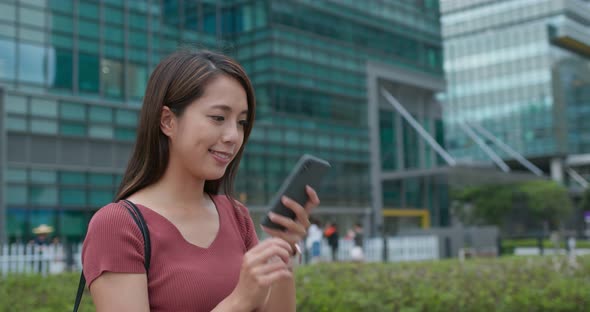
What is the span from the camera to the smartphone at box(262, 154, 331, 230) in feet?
6.25

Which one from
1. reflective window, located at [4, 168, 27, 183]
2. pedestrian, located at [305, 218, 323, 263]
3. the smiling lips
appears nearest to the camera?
the smiling lips

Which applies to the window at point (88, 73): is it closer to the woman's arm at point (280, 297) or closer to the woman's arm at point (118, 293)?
the woman's arm at point (280, 297)

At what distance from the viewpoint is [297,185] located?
1.91 meters

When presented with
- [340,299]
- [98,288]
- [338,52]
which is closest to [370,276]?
[340,299]

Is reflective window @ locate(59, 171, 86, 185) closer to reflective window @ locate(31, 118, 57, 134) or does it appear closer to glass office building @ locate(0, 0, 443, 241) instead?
glass office building @ locate(0, 0, 443, 241)

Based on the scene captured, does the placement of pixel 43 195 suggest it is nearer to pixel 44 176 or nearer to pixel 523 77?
pixel 44 176

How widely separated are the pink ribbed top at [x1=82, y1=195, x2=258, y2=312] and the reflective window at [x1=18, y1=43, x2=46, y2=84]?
27.8 meters

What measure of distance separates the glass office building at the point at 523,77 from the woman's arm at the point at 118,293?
2832 inches

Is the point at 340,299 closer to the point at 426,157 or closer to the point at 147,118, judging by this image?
the point at 147,118

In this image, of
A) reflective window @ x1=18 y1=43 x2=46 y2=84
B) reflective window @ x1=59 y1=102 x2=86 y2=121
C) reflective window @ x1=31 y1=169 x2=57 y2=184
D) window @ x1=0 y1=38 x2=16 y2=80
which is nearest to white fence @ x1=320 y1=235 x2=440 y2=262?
reflective window @ x1=31 y1=169 x2=57 y2=184

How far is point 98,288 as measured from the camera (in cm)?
194

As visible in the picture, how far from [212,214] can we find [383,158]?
142ft

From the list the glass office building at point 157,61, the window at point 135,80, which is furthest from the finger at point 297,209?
the window at point 135,80

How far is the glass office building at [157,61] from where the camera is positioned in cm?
2739
